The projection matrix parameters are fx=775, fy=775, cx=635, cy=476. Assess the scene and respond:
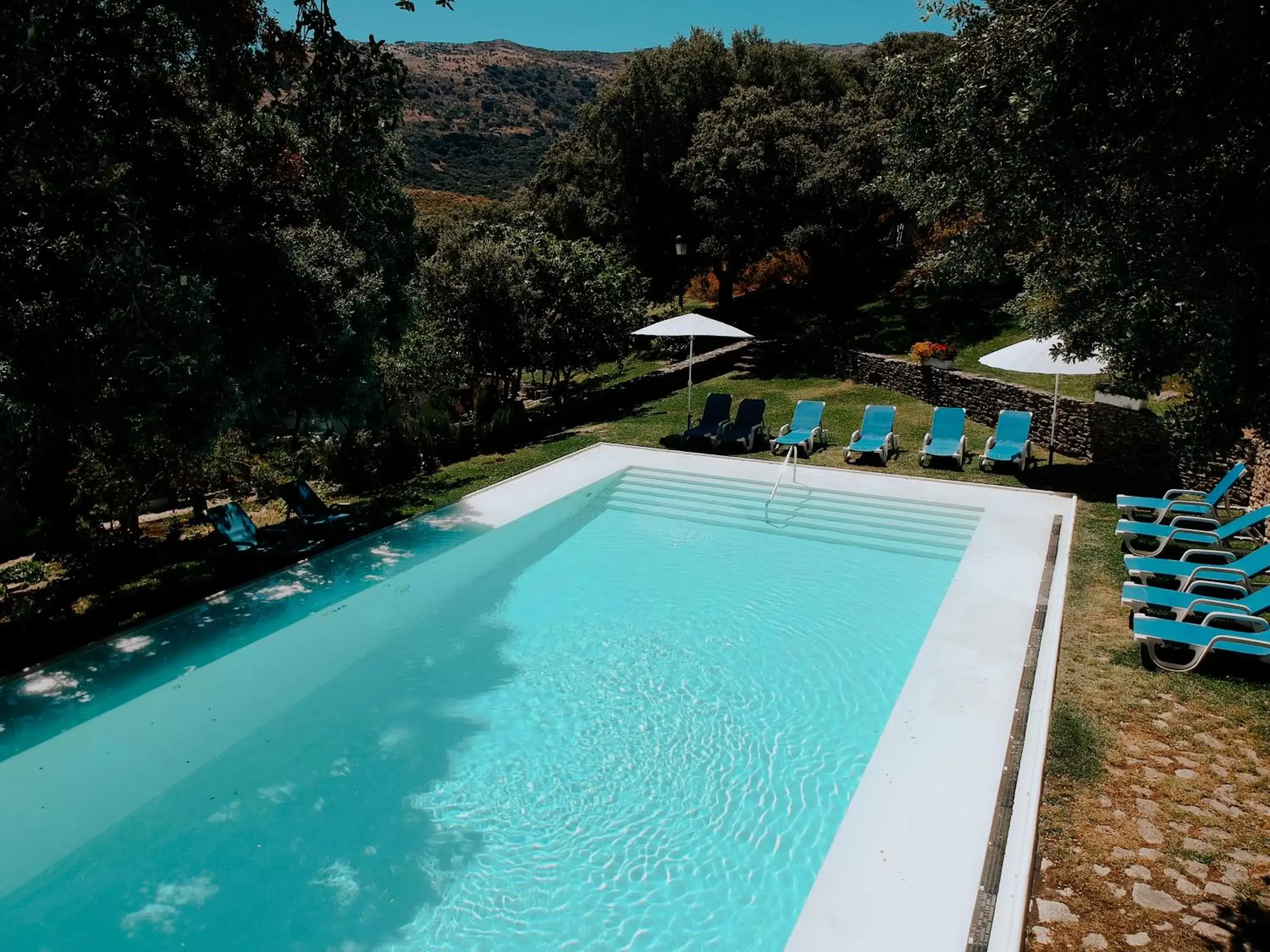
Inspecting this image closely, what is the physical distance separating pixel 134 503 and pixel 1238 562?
13730 millimetres

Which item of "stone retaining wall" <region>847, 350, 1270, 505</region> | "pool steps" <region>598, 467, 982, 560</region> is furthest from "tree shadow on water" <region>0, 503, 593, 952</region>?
"stone retaining wall" <region>847, 350, 1270, 505</region>

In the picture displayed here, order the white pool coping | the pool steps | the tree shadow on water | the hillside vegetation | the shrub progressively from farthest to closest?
1. the hillside vegetation
2. the shrub
3. the pool steps
4. the tree shadow on water
5. the white pool coping

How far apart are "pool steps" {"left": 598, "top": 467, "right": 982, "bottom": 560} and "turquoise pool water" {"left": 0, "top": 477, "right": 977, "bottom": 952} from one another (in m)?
0.63

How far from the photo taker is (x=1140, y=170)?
4594 mm

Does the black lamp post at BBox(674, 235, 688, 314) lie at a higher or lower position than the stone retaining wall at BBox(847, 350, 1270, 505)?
higher

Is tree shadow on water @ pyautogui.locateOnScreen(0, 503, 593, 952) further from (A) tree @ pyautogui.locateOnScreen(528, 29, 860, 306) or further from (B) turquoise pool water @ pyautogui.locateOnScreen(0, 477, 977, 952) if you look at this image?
(A) tree @ pyautogui.locateOnScreen(528, 29, 860, 306)

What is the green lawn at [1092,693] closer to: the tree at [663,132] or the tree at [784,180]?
the tree at [784,180]

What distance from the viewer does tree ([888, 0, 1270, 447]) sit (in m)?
3.84

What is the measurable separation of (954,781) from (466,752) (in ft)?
13.1

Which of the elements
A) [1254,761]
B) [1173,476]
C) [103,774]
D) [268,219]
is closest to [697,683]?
[1254,761]

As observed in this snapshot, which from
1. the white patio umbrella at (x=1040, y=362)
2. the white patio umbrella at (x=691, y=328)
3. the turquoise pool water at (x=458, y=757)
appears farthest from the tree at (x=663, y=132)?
the turquoise pool water at (x=458, y=757)

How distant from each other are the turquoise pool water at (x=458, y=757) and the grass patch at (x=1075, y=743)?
1.44 meters

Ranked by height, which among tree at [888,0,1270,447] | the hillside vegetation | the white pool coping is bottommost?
the white pool coping

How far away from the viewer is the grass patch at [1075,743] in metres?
5.55
